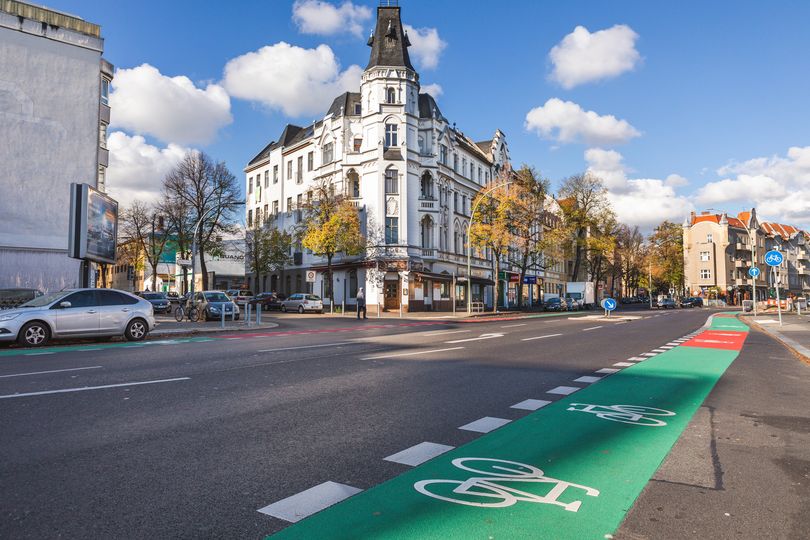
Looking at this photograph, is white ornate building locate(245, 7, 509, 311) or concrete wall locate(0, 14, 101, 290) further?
white ornate building locate(245, 7, 509, 311)

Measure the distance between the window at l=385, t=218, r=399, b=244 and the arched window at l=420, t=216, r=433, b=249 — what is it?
2.79 metres

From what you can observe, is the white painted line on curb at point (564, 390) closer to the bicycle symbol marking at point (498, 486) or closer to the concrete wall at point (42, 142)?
the bicycle symbol marking at point (498, 486)

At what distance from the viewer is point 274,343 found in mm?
15367

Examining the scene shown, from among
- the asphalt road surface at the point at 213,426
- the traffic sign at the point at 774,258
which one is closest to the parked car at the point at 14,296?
the asphalt road surface at the point at 213,426

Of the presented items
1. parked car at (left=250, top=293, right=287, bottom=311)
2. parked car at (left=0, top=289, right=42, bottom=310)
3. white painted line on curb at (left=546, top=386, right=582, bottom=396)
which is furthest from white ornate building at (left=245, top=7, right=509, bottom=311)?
white painted line on curb at (left=546, top=386, right=582, bottom=396)

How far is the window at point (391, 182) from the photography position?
46.6m

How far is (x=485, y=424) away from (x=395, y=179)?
41941mm

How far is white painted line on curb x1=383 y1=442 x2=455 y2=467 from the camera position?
4.48 metres

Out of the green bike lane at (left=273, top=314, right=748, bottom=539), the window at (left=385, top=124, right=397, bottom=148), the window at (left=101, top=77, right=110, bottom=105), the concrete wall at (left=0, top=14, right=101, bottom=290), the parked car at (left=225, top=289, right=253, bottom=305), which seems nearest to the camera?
the green bike lane at (left=273, top=314, right=748, bottom=539)

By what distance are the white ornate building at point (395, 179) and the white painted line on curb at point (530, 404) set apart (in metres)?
35.1

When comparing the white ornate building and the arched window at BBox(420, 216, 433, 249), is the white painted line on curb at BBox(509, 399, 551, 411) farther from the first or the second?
the arched window at BBox(420, 216, 433, 249)

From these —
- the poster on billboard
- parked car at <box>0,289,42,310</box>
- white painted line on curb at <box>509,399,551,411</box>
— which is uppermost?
the poster on billboard

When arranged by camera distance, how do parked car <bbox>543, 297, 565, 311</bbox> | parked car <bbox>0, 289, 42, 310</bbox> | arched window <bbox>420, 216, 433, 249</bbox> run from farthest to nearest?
parked car <bbox>543, 297, 565, 311</bbox> → arched window <bbox>420, 216, 433, 249</bbox> → parked car <bbox>0, 289, 42, 310</bbox>

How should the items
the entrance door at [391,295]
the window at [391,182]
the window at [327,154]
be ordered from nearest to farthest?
the entrance door at [391,295]
the window at [391,182]
the window at [327,154]
